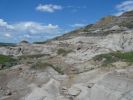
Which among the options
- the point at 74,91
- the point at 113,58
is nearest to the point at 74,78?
the point at 74,91

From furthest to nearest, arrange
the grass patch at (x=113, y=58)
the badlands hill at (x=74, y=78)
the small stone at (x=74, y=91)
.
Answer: the grass patch at (x=113, y=58) < the small stone at (x=74, y=91) < the badlands hill at (x=74, y=78)

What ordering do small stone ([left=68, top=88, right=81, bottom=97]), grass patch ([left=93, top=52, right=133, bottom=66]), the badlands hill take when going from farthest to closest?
grass patch ([left=93, top=52, right=133, bottom=66]) < small stone ([left=68, top=88, right=81, bottom=97]) < the badlands hill

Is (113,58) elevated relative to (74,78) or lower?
elevated

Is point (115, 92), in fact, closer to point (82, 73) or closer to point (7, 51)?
point (82, 73)

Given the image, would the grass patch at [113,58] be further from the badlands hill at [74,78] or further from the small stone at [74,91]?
the small stone at [74,91]

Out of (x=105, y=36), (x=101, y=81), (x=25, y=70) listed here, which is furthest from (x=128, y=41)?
(x=101, y=81)

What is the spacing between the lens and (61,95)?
28.9m

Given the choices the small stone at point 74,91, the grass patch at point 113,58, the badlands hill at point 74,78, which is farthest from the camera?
the grass patch at point 113,58

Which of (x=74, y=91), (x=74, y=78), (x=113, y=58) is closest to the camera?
(x=74, y=91)

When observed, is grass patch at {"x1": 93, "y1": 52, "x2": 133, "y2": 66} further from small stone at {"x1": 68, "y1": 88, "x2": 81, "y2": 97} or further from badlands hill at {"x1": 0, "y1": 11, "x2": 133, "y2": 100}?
small stone at {"x1": 68, "y1": 88, "x2": 81, "y2": 97}

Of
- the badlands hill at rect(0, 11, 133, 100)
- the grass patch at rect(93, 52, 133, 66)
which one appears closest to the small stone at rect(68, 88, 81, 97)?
the badlands hill at rect(0, 11, 133, 100)

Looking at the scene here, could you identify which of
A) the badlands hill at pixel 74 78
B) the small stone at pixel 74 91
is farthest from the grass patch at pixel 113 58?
the small stone at pixel 74 91

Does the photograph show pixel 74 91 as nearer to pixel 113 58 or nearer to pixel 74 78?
pixel 74 78

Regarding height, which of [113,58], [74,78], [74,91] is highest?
[113,58]
